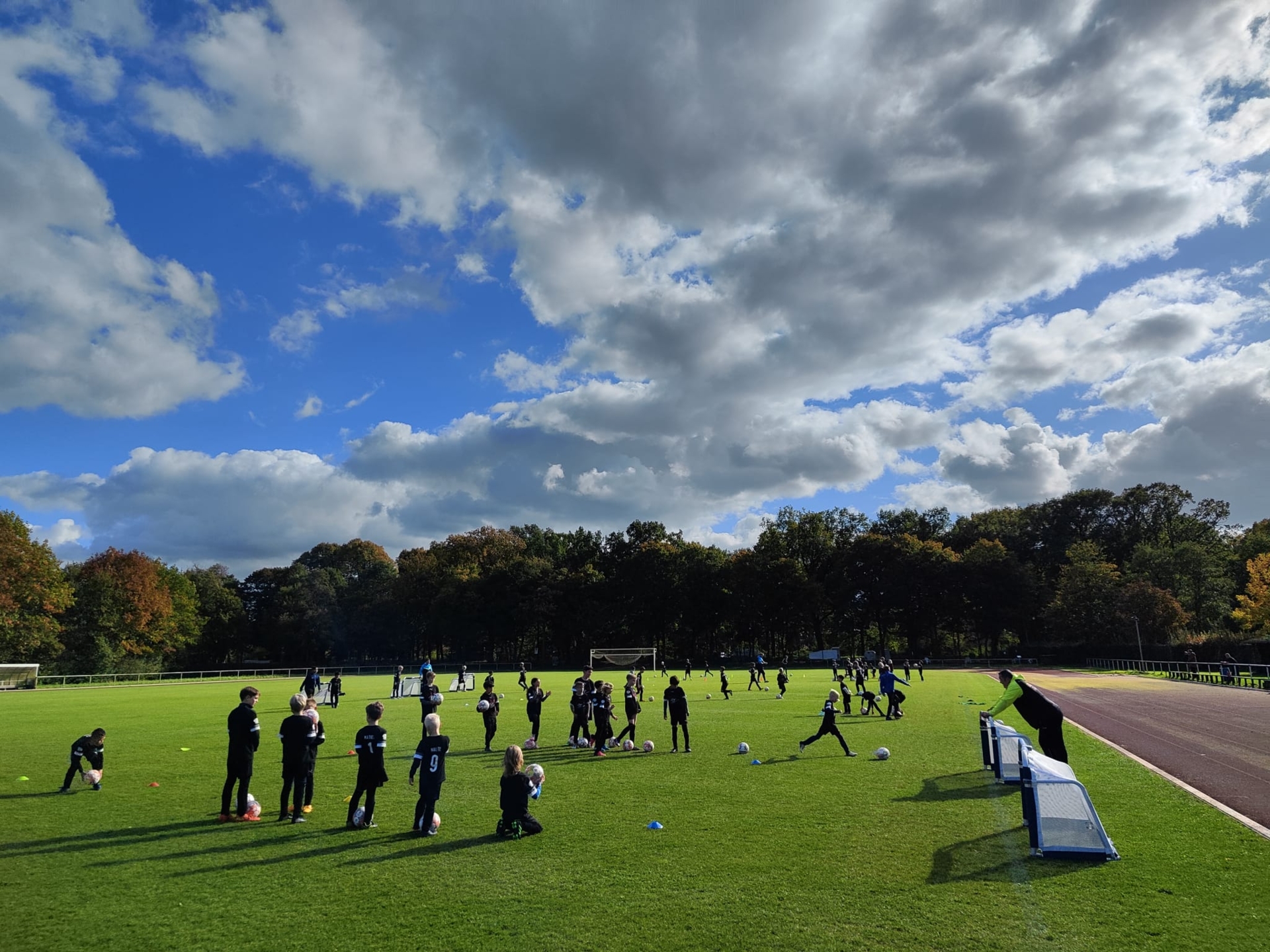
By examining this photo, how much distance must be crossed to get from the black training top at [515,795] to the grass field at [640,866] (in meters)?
0.40

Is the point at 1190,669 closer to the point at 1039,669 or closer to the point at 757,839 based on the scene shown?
the point at 1039,669

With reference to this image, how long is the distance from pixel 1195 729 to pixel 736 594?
69.3 metres

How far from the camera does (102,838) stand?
396 inches

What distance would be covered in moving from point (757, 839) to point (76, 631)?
3269 inches

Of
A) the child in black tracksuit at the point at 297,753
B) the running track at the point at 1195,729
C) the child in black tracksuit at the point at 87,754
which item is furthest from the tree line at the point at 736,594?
the child in black tracksuit at the point at 297,753

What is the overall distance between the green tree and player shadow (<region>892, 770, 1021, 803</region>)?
228ft

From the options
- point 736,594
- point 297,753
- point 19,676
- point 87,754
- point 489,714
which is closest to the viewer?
point 297,753

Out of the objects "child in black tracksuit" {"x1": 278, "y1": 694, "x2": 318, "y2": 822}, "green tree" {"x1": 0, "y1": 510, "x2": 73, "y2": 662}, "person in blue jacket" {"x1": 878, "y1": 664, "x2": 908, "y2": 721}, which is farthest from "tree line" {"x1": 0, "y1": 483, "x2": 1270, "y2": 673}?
"child in black tracksuit" {"x1": 278, "y1": 694, "x2": 318, "y2": 822}

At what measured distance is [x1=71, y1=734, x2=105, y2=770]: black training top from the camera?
1331 cm

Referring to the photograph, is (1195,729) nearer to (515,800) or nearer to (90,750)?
(515,800)

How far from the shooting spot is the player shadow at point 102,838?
31.4 ft

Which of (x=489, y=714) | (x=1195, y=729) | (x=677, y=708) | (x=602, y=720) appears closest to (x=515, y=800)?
(x=602, y=720)

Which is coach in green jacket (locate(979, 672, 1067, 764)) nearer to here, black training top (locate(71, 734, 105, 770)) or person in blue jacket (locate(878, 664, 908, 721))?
person in blue jacket (locate(878, 664, 908, 721))

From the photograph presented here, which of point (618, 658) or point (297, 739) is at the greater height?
point (297, 739)
